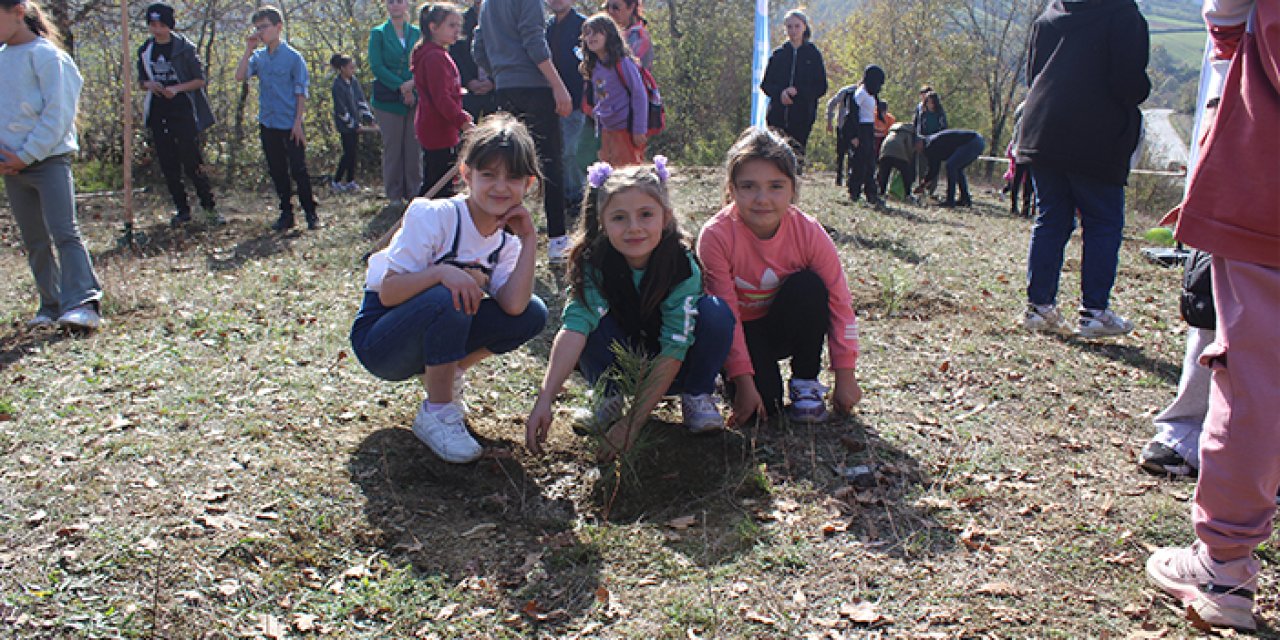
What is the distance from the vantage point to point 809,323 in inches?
139

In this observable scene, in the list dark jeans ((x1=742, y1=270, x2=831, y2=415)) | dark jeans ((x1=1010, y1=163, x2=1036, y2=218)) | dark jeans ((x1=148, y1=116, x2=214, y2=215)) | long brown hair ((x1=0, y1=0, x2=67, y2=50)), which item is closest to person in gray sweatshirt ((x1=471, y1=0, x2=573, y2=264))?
long brown hair ((x1=0, y1=0, x2=67, y2=50))

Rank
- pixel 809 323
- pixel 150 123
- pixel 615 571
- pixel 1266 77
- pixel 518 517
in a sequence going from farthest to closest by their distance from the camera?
pixel 150 123
pixel 809 323
pixel 518 517
pixel 615 571
pixel 1266 77

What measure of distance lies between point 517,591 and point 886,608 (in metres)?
1.07

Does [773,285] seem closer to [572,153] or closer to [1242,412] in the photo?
[1242,412]

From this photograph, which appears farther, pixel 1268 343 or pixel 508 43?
pixel 508 43

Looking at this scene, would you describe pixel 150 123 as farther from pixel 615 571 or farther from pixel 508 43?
pixel 615 571

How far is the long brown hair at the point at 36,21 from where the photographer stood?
469cm

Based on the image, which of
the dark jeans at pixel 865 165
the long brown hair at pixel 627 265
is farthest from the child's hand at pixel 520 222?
the dark jeans at pixel 865 165

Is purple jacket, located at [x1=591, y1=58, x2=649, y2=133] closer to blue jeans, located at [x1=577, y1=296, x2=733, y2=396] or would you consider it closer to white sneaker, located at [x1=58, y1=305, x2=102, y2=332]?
blue jeans, located at [x1=577, y1=296, x2=733, y2=396]

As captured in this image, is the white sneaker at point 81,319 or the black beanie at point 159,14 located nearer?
the white sneaker at point 81,319

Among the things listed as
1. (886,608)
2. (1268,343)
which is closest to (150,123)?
(886,608)

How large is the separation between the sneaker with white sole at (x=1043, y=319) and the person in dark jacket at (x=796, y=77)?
17.3 feet

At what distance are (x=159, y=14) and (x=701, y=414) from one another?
283 inches

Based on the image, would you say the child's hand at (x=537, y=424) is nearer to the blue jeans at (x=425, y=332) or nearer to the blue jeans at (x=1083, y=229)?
the blue jeans at (x=425, y=332)
